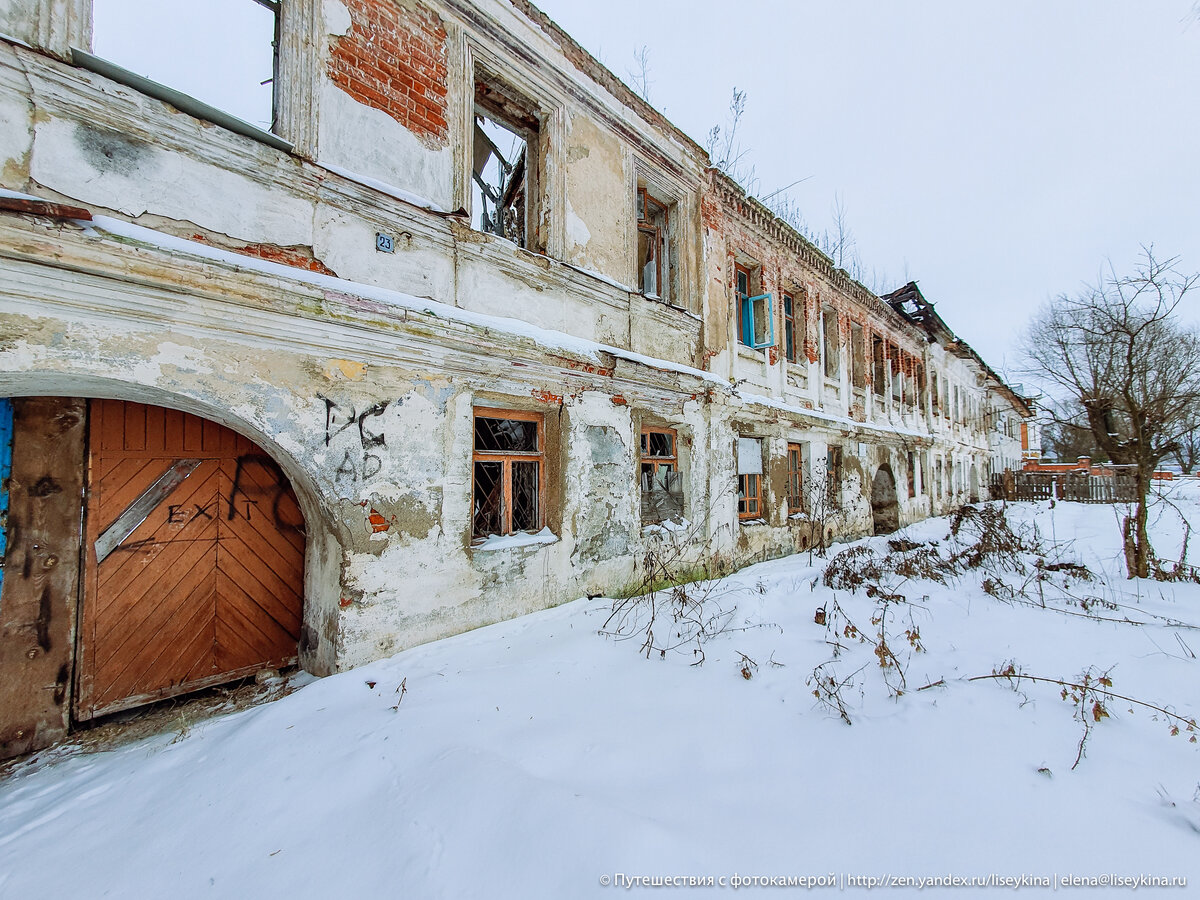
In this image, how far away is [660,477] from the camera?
6.68 m

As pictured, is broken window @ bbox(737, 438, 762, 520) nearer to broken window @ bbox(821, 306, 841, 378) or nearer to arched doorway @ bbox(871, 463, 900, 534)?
broken window @ bbox(821, 306, 841, 378)

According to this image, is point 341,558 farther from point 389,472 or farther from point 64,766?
point 64,766

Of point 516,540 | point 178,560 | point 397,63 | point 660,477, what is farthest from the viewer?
point 660,477

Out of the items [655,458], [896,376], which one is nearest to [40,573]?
[655,458]

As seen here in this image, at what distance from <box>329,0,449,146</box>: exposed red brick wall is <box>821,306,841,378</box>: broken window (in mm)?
9126

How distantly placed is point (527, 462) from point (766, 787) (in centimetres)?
355

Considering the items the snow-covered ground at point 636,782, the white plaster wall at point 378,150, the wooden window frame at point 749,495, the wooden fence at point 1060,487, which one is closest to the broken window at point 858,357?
the wooden window frame at point 749,495

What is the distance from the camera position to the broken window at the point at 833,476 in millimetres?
9945

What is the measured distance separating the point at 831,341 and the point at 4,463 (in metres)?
12.1

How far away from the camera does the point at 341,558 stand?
11.8 feet

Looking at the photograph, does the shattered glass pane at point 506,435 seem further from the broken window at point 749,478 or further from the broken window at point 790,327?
the broken window at point 790,327

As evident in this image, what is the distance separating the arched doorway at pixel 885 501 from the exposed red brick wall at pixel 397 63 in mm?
12652

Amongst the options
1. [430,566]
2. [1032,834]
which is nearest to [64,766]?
[430,566]

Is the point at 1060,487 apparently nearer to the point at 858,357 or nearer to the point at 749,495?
the point at 858,357
